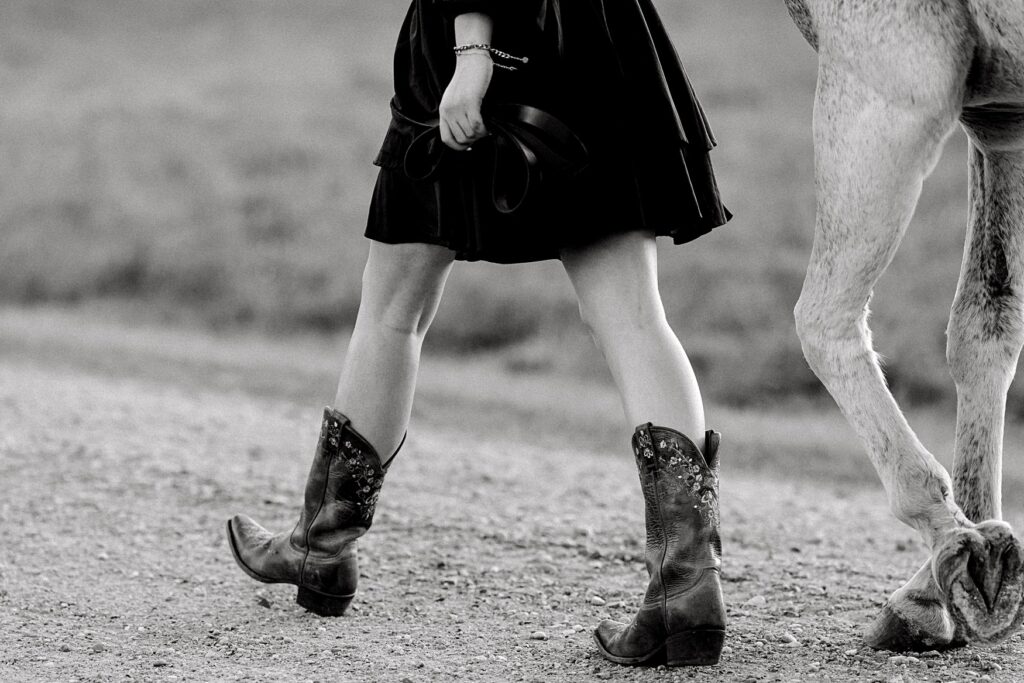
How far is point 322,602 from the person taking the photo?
11.4 feet

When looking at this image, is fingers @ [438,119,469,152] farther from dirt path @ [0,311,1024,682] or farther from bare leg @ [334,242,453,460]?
dirt path @ [0,311,1024,682]

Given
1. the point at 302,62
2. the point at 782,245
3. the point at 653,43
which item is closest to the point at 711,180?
the point at 653,43

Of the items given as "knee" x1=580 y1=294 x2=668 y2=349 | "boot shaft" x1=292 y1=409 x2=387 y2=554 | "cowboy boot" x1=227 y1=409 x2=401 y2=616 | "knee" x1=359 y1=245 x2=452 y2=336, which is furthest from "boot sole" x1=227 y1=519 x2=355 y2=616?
"knee" x1=580 y1=294 x2=668 y2=349

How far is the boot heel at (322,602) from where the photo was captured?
3.47m

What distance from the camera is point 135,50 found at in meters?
19.8

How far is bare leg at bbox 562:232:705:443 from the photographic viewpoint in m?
2.93

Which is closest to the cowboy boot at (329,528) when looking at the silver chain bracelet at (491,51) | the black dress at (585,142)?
the black dress at (585,142)

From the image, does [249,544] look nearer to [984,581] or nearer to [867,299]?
[867,299]

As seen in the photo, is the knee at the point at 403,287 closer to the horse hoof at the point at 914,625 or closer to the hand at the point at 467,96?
the hand at the point at 467,96

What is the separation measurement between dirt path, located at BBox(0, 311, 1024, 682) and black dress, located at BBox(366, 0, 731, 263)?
106 centimetres

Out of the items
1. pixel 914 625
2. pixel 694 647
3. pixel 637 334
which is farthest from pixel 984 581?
pixel 637 334

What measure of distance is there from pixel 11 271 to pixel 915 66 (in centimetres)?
1175

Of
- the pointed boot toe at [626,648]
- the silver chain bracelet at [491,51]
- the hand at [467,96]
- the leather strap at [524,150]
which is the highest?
the silver chain bracelet at [491,51]

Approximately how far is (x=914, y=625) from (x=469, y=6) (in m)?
1.82
